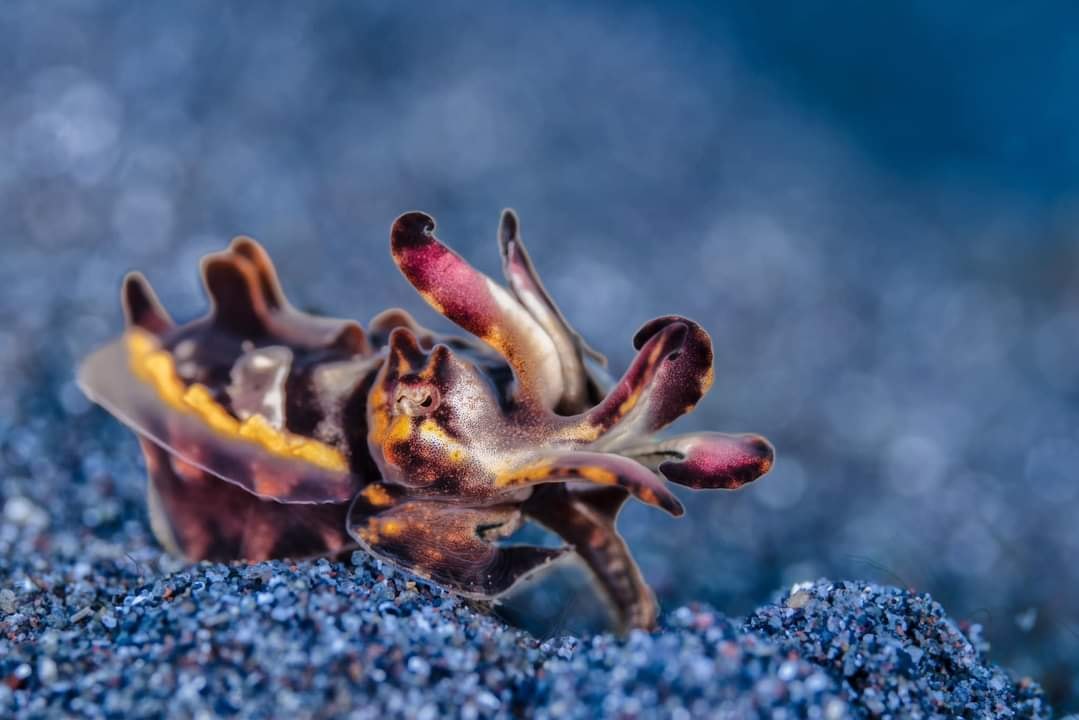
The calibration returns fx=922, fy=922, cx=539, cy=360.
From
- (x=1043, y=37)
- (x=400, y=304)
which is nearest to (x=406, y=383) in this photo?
(x=400, y=304)

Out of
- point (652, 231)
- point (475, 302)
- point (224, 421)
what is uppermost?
point (652, 231)

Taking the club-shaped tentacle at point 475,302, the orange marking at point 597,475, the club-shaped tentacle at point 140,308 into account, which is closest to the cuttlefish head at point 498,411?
the club-shaped tentacle at point 475,302

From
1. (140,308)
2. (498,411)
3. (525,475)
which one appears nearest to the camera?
(525,475)

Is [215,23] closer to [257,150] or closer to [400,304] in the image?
[257,150]

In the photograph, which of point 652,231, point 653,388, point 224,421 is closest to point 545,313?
point 653,388

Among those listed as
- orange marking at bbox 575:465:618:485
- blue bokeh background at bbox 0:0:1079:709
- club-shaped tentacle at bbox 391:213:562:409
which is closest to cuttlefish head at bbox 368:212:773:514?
club-shaped tentacle at bbox 391:213:562:409

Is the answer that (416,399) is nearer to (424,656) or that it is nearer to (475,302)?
(475,302)

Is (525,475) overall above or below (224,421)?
above

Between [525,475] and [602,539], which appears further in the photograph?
[602,539]
